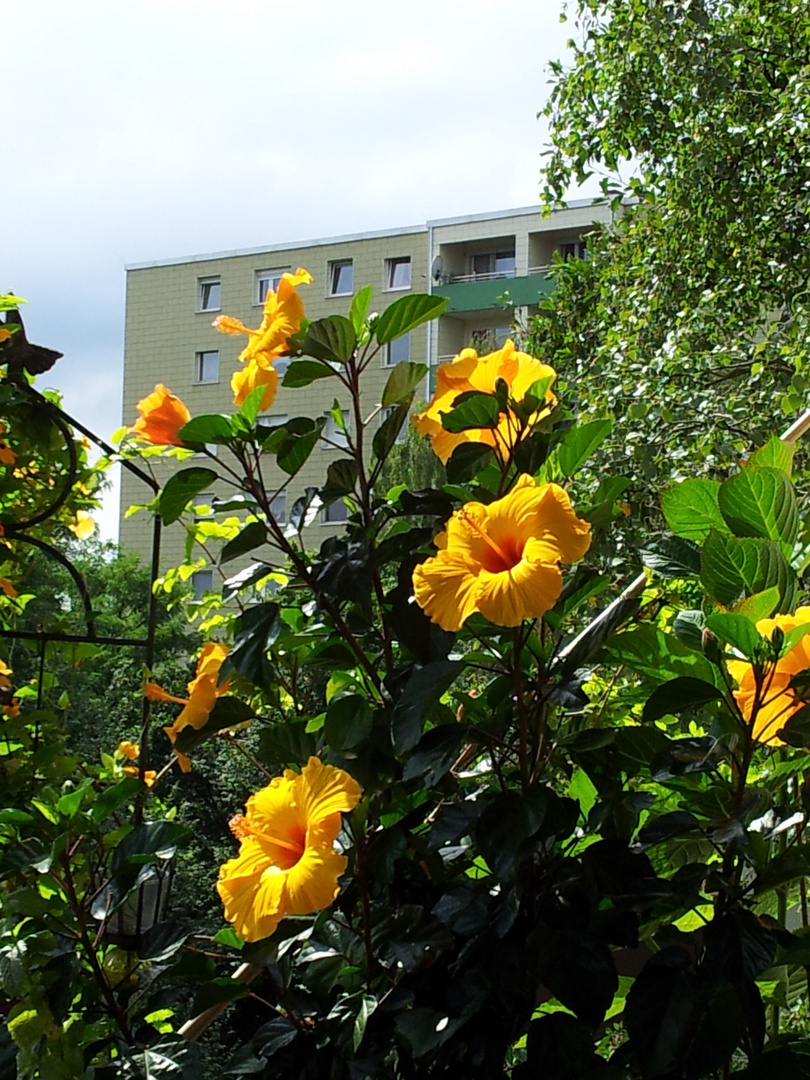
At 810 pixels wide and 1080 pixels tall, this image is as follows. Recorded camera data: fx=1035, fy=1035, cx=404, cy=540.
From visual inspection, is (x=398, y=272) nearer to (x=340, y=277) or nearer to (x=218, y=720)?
(x=340, y=277)

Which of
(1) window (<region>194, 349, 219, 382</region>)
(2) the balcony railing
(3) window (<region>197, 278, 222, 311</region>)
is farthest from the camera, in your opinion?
(3) window (<region>197, 278, 222, 311</region>)

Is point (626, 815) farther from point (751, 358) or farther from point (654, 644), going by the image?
point (751, 358)

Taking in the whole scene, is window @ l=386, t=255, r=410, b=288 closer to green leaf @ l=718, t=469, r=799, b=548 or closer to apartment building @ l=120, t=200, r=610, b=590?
apartment building @ l=120, t=200, r=610, b=590

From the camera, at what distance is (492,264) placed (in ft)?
59.1

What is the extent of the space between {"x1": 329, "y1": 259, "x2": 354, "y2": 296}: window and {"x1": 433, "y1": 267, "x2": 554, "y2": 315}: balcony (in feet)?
6.96

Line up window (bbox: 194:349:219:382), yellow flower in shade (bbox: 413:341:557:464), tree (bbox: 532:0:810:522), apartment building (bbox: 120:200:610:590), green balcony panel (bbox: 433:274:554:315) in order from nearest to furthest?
yellow flower in shade (bbox: 413:341:557:464) → tree (bbox: 532:0:810:522) → green balcony panel (bbox: 433:274:554:315) → apartment building (bbox: 120:200:610:590) → window (bbox: 194:349:219:382)

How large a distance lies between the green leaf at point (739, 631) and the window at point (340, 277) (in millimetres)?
18583

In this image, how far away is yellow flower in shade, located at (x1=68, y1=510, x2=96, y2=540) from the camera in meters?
1.76

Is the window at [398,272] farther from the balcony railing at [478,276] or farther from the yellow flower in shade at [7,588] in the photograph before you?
the yellow flower in shade at [7,588]

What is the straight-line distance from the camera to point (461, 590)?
0.56 m

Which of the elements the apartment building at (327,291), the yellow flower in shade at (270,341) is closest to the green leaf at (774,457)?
the yellow flower in shade at (270,341)

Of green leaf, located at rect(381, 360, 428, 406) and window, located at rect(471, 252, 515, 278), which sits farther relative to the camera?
window, located at rect(471, 252, 515, 278)

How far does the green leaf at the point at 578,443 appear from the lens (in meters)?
0.70

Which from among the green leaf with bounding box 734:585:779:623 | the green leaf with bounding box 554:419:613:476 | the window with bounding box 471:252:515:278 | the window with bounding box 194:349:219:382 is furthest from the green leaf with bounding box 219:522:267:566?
the window with bounding box 194:349:219:382
